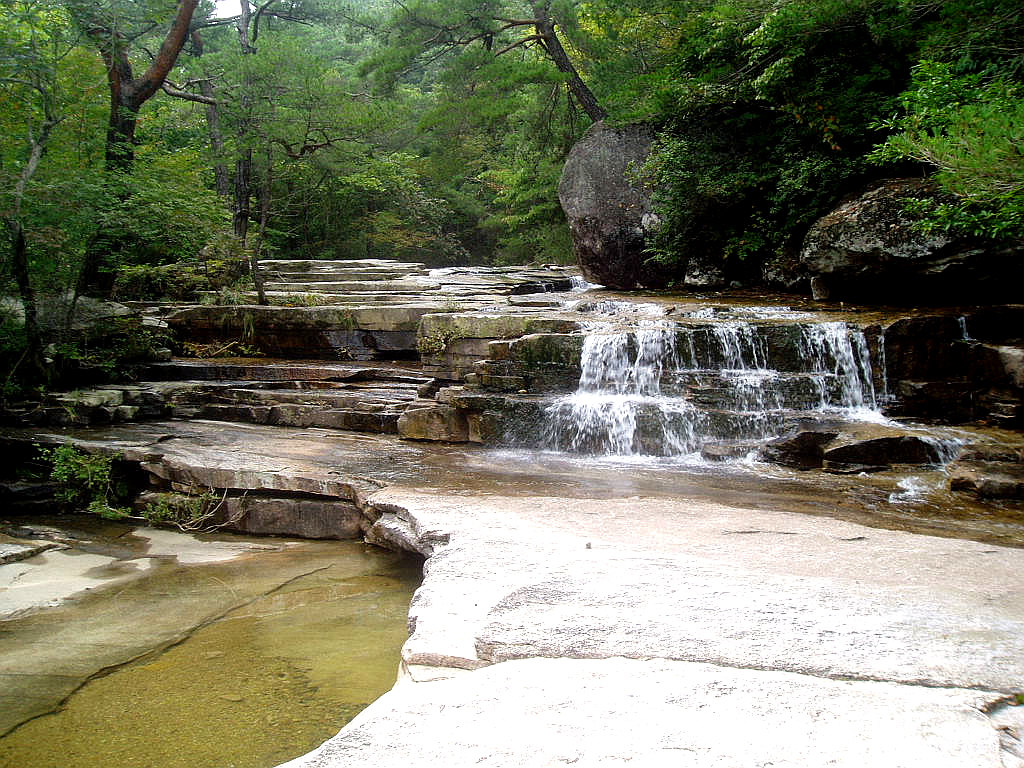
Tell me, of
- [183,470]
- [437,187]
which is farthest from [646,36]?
[437,187]

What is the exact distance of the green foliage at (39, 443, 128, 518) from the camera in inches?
250

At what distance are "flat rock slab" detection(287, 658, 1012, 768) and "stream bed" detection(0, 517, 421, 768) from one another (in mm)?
865

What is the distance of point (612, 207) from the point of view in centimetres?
1330

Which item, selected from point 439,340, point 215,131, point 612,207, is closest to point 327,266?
point 215,131

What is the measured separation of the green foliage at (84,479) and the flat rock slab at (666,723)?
526 centimetres

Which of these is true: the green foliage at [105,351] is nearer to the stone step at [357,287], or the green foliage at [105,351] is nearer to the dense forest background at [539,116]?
the dense forest background at [539,116]

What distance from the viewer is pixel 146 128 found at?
1260 centimetres

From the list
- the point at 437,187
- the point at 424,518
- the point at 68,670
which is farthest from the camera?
the point at 437,187

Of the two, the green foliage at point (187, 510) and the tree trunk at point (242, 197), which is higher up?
the tree trunk at point (242, 197)

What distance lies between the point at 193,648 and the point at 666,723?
267 cm

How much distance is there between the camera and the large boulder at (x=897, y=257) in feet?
28.0

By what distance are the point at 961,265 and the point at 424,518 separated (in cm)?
758

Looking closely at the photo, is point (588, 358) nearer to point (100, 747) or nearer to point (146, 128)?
point (100, 747)

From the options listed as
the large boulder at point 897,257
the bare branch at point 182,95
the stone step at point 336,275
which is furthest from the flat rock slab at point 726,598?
the bare branch at point 182,95
